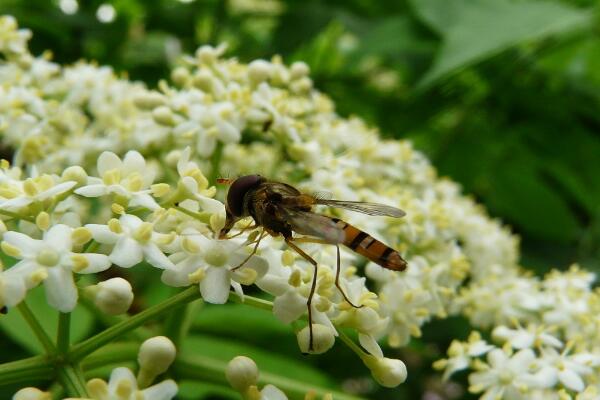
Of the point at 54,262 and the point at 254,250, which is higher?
the point at 254,250

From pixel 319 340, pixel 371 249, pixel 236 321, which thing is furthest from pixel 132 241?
pixel 236 321

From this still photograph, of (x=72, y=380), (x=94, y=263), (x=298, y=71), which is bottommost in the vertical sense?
(x=72, y=380)

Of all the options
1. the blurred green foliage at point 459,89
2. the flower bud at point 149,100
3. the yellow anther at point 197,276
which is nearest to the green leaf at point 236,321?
the blurred green foliage at point 459,89

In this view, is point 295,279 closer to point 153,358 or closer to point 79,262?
point 153,358

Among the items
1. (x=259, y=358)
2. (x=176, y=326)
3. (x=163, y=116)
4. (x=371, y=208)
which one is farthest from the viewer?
(x=259, y=358)

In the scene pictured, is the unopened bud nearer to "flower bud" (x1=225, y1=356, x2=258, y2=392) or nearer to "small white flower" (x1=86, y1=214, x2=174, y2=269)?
"small white flower" (x1=86, y1=214, x2=174, y2=269)

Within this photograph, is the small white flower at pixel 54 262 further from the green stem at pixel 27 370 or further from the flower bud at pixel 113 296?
the green stem at pixel 27 370

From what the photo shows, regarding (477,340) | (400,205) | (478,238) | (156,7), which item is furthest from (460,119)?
(477,340)

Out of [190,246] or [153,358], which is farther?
[190,246]

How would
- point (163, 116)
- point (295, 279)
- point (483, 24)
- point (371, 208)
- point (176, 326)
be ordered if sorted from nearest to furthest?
1. point (295, 279)
2. point (371, 208)
3. point (176, 326)
4. point (163, 116)
5. point (483, 24)
